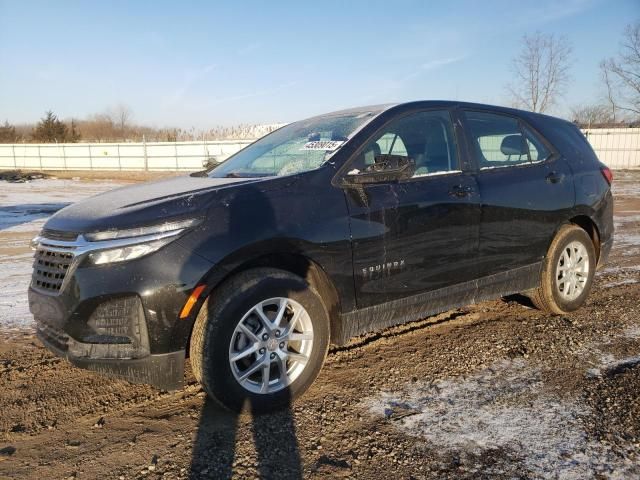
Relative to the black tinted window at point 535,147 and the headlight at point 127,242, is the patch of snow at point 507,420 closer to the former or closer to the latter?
the headlight at point 127,242

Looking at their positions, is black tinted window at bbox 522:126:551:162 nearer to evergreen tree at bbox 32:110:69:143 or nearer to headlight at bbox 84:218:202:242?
headlight at bbox 84:218:202:242

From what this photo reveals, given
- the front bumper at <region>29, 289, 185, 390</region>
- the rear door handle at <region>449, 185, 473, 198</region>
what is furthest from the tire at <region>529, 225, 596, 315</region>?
the front bumper at <region>29, 289, 185, 390</region>

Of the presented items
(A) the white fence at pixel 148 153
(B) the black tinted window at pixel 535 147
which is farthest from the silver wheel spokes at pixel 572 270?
(A) the white fence at pixel 148 153

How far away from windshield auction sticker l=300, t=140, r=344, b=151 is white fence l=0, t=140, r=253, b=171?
2457cm

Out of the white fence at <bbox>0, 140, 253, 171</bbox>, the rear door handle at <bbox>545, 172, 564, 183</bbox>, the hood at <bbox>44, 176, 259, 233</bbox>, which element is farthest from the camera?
the white fence at <bbox>0, 140, 253, 171</bbox>

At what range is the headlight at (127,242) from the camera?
8.34 feet

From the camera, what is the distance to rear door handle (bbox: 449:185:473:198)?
354cm

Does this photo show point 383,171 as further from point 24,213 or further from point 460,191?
point 24,213

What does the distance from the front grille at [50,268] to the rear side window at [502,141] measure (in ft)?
9.80

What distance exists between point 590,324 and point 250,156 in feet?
10.6

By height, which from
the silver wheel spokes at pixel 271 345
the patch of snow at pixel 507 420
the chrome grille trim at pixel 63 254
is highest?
the chrome grille trim at pixel 63 254

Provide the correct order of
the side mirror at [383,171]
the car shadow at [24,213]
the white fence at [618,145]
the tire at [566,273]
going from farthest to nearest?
the white fence at [618,145] → the car shadow at [24,213] → the tire at [566,273] → the side mirror at [383,171]

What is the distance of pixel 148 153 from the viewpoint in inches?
1230

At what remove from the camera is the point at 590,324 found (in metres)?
4.18
